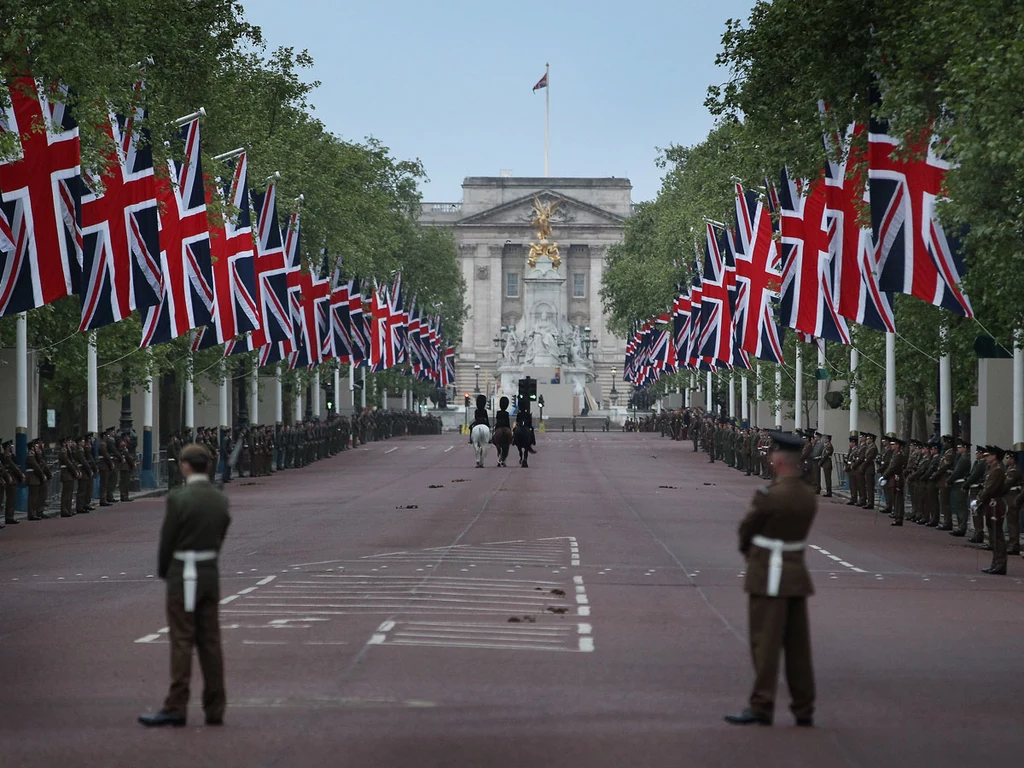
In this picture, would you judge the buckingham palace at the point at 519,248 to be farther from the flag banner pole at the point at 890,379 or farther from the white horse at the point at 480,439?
the flag banner pole at the point at 890,379

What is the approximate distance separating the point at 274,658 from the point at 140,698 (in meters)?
2.14

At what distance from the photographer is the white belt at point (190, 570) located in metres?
11.3

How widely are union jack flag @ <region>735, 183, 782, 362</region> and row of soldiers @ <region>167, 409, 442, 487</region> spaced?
14129mm

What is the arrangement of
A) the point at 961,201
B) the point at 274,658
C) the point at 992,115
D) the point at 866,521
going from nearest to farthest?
the point at 274,658, the point at 992,115, the point at 961,201, the point at 866,521

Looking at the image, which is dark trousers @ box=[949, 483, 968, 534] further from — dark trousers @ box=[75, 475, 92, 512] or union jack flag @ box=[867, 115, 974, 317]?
dark trousers @ box=[75, 475, 92, 512]

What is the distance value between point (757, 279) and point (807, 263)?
33.2 ft

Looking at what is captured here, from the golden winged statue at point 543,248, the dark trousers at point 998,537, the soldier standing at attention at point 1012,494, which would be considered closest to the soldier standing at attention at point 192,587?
the dark trousers at point 998,537

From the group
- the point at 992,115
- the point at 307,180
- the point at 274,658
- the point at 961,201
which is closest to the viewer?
the point at 274,658

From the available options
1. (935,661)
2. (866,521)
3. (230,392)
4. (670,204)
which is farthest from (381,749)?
(670,204)

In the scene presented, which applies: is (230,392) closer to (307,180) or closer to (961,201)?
(307,180)

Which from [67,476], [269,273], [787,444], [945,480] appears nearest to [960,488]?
[945,480]

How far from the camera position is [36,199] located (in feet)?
93.1

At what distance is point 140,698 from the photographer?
12414 millimetres

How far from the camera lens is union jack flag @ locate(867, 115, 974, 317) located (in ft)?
89.4
